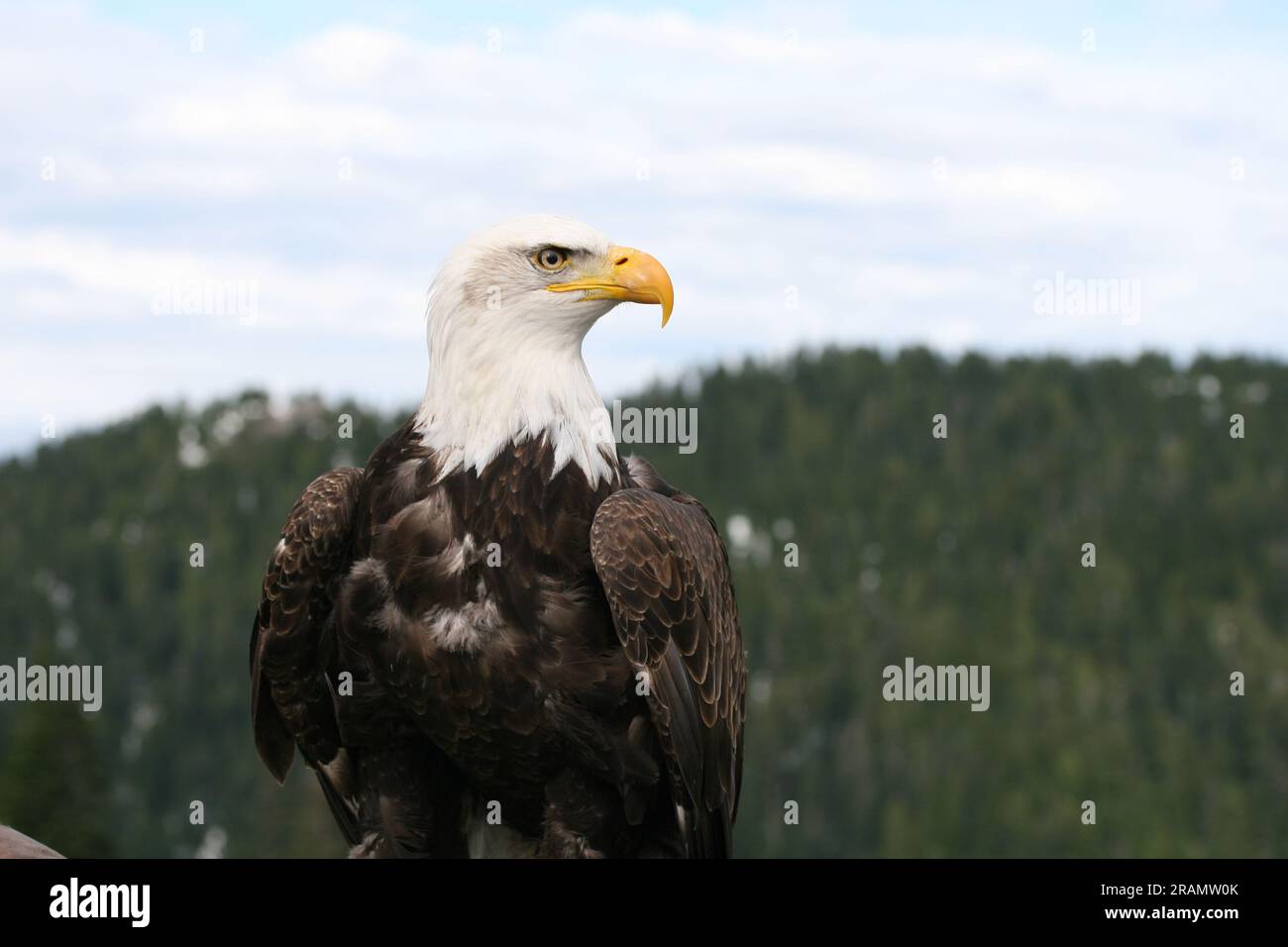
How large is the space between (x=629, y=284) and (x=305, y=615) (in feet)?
6.71

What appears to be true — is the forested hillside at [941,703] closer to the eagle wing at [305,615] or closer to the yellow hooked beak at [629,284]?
the eagle wing at [305,615]

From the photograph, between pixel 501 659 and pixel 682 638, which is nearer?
pixel 501 659

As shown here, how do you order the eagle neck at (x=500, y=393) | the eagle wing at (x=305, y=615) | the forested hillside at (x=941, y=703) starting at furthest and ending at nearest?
the forested hillside at (x=941, y=703) < the eagle wing at (x=305, y=615) < the eagle neck at (x=500, y=393)

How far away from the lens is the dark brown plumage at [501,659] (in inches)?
262

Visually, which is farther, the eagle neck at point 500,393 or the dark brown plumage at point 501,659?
the eagle neck at point 500,393

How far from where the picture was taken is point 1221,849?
446 ft

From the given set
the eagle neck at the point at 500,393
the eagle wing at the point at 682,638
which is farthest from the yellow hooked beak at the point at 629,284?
the eagle wing at the point at 682,638

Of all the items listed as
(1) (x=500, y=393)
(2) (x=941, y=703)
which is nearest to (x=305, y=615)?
(1) (x=500, y=393)

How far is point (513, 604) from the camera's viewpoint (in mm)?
6633

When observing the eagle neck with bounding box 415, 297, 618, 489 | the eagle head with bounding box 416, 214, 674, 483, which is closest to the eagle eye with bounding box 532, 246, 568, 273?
the eagle head with bounding box 416, 214, 674, 483

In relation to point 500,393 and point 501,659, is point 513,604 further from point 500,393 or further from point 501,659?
point 500,393

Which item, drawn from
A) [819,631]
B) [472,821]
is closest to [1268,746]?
[819,631]
